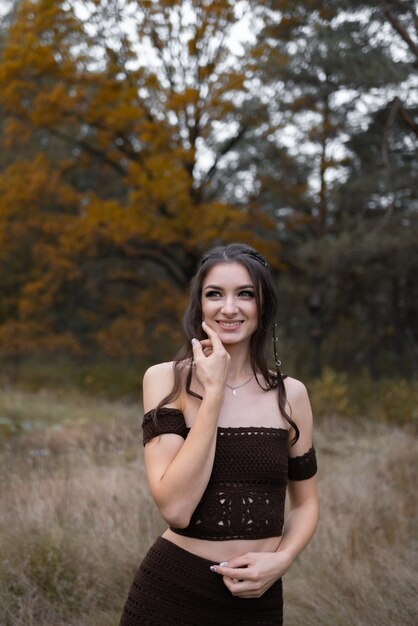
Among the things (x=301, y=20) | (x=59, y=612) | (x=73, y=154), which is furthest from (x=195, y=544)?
(x=73, y=154)

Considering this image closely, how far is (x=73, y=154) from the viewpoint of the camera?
21.1 metres

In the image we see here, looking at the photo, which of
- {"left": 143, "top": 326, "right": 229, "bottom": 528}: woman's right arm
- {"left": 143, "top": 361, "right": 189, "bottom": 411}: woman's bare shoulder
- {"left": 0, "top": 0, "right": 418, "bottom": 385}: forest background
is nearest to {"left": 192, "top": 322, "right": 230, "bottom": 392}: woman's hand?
{"left": 143, "top": 326, "right": 229, "bottom": 528}: woman's right arm

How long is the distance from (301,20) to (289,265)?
6758 millimetres

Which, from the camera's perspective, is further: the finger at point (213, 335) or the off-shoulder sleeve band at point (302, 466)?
the off-shoulder sleeve band at point (302, 466)

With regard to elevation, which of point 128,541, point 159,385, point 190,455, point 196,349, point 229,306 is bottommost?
point 128,541

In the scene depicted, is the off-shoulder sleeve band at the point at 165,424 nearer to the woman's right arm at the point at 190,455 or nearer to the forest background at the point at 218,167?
the woman's right arm at the point at 190,455

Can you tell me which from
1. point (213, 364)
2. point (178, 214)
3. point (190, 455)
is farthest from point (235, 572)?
point (178, 214)

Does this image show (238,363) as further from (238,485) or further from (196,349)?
(238,485)

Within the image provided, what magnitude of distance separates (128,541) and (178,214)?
10.3m

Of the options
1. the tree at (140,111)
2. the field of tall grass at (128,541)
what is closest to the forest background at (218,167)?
the tree at (140,111)

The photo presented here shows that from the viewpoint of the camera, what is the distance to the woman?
75.8 inches

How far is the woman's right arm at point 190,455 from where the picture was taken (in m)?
1.87

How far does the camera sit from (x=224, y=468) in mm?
2021

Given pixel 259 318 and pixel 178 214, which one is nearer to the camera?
pixel 259 318
